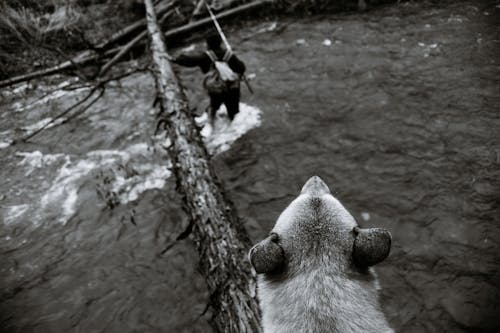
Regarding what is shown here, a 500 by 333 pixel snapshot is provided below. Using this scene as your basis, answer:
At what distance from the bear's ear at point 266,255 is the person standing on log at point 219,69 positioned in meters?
3.82

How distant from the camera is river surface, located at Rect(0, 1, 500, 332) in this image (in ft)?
11.5

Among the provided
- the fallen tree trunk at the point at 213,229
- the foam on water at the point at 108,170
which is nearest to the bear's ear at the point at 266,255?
the fallen tree trunk at the point at 213,229

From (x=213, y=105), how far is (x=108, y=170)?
223 cm

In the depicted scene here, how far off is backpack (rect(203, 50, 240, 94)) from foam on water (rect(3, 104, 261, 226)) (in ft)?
3.05

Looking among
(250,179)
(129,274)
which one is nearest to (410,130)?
(250,179)

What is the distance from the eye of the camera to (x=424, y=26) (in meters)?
8.14

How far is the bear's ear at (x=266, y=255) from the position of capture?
199 cm

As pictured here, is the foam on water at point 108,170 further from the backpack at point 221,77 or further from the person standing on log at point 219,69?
the backpack at point 221,77

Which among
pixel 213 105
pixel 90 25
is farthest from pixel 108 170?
pixel 90 25

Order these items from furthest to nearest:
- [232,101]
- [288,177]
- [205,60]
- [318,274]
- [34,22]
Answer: [34,22] → [232,101] → [205,60] → [288,177] → [318,274]

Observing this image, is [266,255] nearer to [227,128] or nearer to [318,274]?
[318,274]

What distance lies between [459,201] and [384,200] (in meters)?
0.91

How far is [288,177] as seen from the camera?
4.95 meters

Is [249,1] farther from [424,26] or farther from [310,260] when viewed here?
[310,260]
